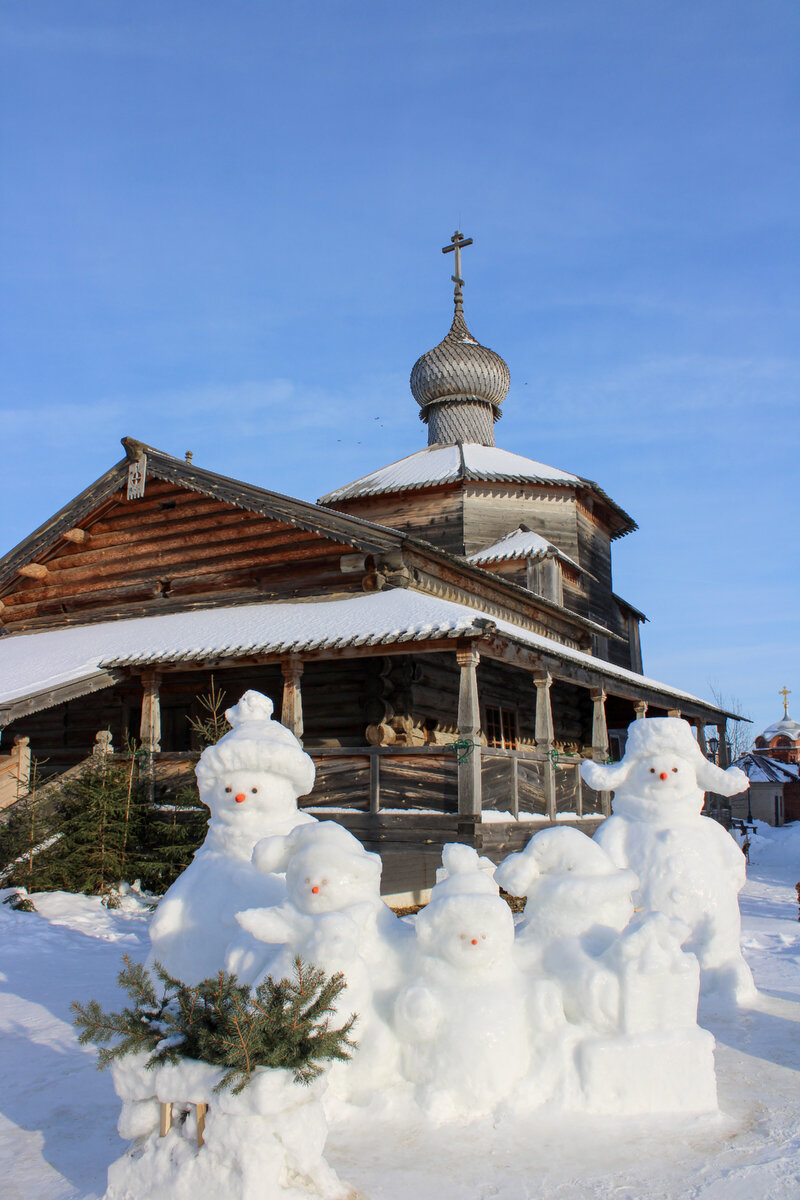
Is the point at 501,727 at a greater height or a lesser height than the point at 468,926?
greater

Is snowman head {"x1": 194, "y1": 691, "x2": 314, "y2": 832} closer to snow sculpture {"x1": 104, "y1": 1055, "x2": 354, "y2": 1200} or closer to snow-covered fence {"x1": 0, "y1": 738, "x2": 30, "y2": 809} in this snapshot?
snow sculpture {"x1": 104, "y1": 1055, "x2": 354, "y2": 1200}

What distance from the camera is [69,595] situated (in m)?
15.4

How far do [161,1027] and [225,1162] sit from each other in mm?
527

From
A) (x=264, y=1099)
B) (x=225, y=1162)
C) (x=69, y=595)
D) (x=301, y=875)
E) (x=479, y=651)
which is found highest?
(x=69, y=595)

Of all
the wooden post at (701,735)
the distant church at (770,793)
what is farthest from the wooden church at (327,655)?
the distant church at (770,793)

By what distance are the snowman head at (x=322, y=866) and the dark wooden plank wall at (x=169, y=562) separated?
27.1 ft

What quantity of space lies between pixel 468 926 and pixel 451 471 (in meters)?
17.9

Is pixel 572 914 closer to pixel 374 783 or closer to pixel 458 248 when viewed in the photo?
pixel 374 783

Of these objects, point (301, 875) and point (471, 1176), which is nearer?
point (471, 1176)

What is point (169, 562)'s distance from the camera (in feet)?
47.6

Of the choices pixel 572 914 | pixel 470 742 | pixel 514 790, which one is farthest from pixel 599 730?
pixel 572 914

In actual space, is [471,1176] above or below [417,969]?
below

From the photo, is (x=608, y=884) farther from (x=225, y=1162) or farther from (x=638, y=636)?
(x=638, y=636)

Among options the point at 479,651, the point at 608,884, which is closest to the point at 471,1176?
the point at 608,884
